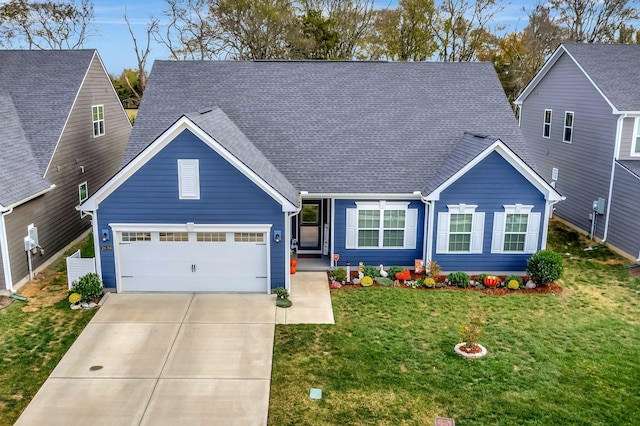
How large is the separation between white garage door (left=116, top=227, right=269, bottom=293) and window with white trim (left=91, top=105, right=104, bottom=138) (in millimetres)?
9837

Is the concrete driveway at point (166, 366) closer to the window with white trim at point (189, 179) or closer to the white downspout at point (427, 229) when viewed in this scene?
the window with white trim at point (189, 179)

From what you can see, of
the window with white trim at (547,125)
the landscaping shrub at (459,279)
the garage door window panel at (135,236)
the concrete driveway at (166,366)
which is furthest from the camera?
the window with white trim at (547,125)

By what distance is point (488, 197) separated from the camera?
18.3 m

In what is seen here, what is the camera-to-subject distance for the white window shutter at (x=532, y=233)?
60.8 feet

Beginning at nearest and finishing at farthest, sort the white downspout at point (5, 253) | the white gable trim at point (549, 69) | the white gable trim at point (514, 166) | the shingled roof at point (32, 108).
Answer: the white downspout at point (5, 253) → the white gable trim at point (514, 166) → the shingled roof at point (32, 108) → the white gable trim at point (549, 69)

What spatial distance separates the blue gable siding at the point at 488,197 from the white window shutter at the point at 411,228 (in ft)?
2.33

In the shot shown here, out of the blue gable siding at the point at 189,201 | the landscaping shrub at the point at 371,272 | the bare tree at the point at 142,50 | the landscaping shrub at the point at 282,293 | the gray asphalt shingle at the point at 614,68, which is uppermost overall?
the bare tree at the point at 142,50

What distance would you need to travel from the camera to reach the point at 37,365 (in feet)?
43.0

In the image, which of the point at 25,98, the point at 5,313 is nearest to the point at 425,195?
the point at 5,313

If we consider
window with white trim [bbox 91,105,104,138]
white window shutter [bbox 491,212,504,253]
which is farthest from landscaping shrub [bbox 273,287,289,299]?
window with white trim [bbox 91,105,104,138]

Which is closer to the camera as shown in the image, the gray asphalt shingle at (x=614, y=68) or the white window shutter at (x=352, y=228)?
the white window shutter at (x=352, y=228)

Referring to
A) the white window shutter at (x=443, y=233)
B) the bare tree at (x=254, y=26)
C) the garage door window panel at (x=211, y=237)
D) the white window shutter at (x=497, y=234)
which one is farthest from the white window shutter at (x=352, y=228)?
the bare tree at (x=254, y=26)

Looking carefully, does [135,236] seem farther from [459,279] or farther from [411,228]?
[459,279]

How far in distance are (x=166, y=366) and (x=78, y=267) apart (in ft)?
18.2
